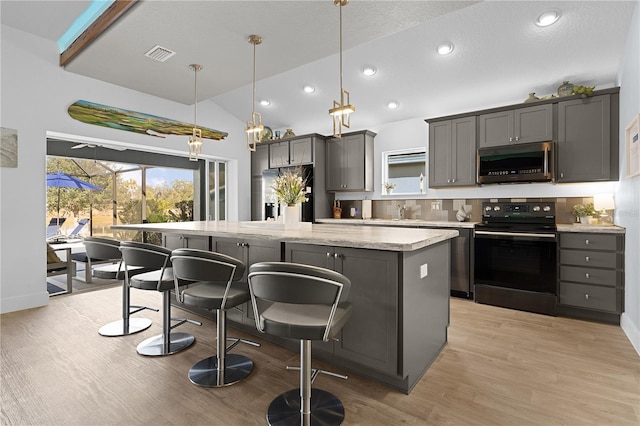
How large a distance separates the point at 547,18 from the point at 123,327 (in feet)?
16.5

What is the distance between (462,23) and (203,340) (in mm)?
4053

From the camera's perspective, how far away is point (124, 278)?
2.74 m

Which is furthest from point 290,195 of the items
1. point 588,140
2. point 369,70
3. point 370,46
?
point 588,140

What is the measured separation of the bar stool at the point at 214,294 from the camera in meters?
1.87

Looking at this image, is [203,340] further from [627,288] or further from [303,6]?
[627,288]

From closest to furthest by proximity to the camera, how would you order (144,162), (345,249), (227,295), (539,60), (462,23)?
(227,295), (345,249), (462,23), (539,60), (144,162)

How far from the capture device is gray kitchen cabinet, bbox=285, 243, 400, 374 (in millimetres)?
1969

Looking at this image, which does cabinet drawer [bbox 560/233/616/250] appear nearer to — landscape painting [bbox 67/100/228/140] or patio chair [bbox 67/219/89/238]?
landscape painting [bbox 67/100/228/140]

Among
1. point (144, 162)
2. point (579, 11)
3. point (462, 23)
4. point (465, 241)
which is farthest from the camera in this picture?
point (144, 162)

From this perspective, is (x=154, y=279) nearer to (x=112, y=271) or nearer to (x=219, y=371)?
(x=112, y=271)

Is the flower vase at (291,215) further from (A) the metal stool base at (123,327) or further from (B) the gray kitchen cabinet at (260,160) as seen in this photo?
(B) the gray kitchen cabinet at (260,160)

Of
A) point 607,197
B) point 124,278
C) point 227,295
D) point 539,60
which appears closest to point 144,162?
point 124,278

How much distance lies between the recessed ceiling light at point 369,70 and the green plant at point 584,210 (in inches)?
120

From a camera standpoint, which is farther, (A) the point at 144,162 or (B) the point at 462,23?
(A) the point at 144,162
